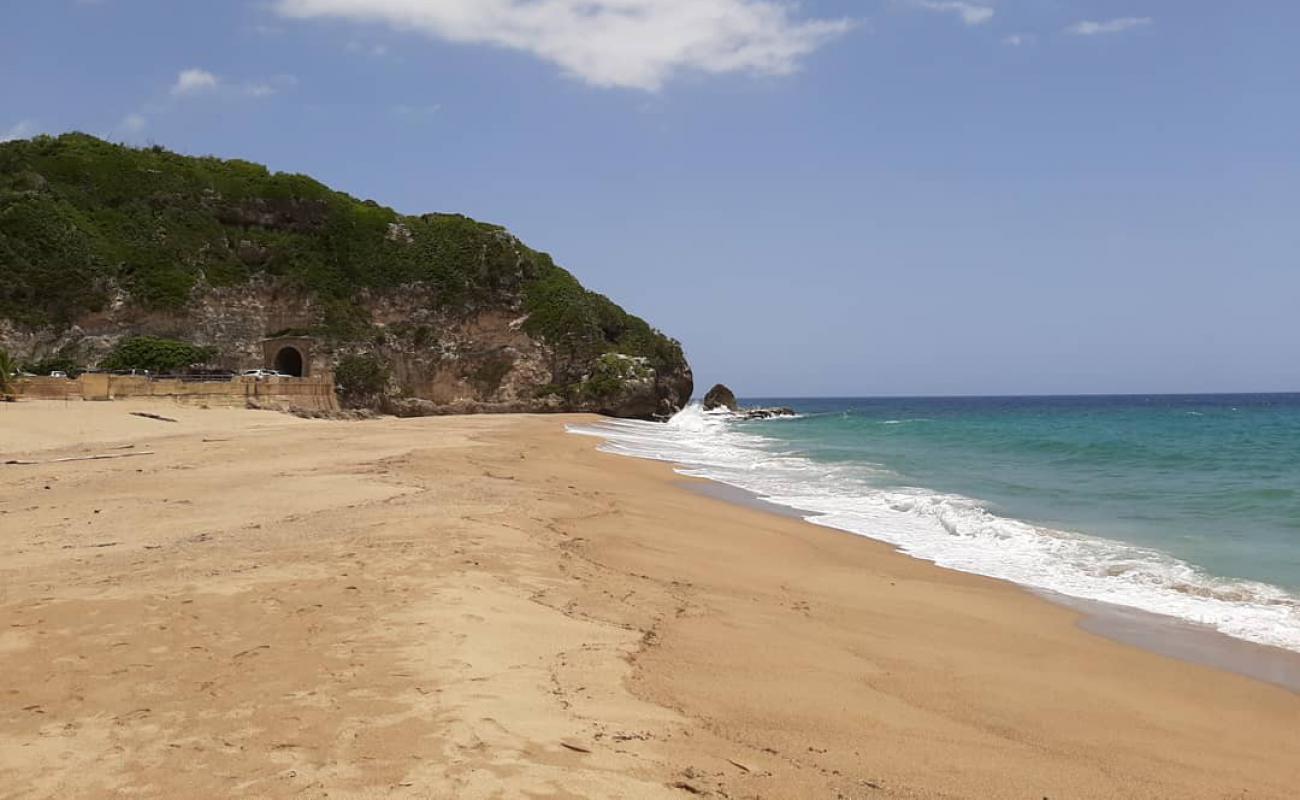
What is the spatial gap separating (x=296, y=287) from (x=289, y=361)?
195 inches

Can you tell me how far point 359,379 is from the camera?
55.5 metres

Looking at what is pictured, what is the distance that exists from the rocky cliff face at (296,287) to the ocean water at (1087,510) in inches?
1228

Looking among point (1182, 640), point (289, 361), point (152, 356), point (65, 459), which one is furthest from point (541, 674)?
point (289, 361)

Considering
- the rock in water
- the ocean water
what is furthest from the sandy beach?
the rock in water

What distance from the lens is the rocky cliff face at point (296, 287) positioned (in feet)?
168

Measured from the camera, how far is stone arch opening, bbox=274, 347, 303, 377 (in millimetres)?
56562

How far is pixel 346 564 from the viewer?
731 centimetres

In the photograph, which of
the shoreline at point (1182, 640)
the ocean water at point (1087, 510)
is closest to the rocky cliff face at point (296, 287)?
the ocean water at point (1087, 510)

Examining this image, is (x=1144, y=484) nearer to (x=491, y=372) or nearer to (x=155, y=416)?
(x=155, y=416)

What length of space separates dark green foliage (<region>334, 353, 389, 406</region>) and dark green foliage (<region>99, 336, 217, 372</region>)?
901 centimetres

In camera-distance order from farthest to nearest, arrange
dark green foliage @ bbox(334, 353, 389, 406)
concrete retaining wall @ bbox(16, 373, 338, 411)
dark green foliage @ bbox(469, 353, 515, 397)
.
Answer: dark green foliage @ bbox(469, 353, 515, 397) → dark green foliage @ bbox(334, 353, 389, 406) → concrete retaining wall @ bbox(16, 373, 338, 411)

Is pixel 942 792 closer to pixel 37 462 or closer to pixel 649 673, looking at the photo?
pixel 649 673

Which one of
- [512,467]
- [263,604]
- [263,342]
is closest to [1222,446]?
[512,467]

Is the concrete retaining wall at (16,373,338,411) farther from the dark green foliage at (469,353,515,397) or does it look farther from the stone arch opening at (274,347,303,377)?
the dark green foliage at (469,353,515,397)
